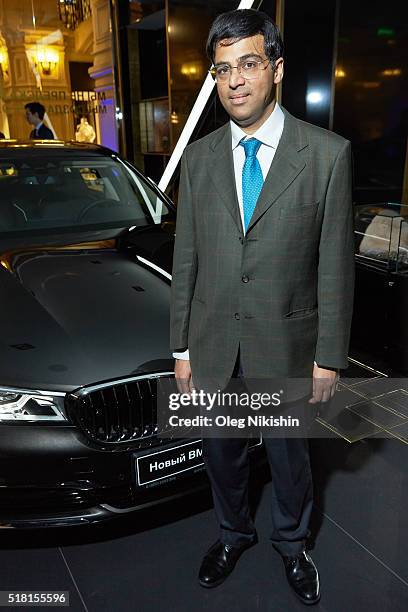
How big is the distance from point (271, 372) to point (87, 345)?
617mm

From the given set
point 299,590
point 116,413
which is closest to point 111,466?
point 116,413

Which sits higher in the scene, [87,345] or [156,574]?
[87,345]

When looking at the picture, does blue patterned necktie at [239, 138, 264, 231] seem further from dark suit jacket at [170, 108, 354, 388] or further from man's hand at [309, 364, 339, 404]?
man's hand at [309, 364, 339, 404]

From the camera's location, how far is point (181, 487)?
176 centimetres

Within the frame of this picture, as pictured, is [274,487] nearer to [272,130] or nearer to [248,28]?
[272,130]

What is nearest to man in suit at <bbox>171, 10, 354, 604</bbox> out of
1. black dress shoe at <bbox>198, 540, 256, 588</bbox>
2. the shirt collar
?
the shirt collar

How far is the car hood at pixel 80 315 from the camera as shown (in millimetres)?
1624

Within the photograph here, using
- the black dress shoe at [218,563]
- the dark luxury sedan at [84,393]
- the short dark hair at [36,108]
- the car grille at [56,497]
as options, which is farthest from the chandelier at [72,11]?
the black dress shoe at [218,563]

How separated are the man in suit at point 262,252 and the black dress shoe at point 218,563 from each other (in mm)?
235

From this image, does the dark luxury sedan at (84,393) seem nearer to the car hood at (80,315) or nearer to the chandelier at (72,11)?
the car hood at (80,315)

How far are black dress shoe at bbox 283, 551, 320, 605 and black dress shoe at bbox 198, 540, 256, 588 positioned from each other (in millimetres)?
176

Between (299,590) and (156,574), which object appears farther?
(156,574)

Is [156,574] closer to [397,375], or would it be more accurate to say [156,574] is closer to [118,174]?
[397,375]

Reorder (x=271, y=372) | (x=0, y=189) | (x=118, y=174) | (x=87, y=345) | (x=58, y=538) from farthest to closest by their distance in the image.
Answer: (x=118, y=174) → (x=0, y=189) → (x=58, y=538) → (x=87, y=345) → (x=271, y=372)
